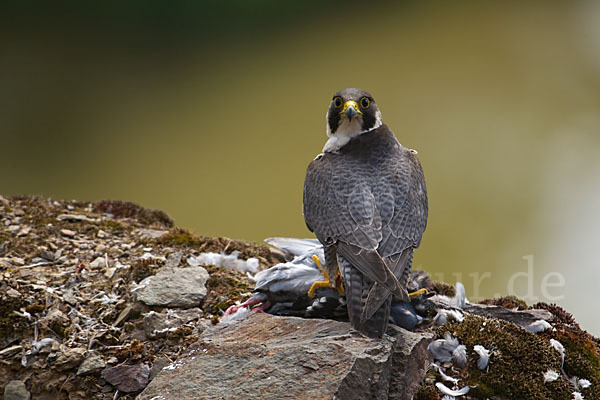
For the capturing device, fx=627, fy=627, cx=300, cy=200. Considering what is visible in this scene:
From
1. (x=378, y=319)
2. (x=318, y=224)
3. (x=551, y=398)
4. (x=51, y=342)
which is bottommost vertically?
(x=51, y=342)

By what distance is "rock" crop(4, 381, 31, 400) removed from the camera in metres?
2.88

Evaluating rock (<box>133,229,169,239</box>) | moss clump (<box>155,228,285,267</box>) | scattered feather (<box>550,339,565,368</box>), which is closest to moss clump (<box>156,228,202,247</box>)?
moss clump (<box>155,228,285,267</box>)

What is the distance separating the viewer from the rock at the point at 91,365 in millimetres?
2867

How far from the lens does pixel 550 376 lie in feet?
9.05

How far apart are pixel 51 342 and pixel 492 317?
7.17 ft

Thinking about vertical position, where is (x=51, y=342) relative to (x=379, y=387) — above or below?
below

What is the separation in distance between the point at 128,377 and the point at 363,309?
3.73 feet

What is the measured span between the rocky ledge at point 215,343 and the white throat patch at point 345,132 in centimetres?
87

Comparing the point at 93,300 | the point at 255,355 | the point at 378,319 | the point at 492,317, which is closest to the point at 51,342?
the point at 93,300

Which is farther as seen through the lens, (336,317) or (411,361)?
(336,317)

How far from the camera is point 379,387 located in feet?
7.76

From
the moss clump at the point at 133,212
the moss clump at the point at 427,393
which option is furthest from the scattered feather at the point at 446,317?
the moss clump at the point at 133,212

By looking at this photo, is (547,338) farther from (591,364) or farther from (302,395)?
(302,395)

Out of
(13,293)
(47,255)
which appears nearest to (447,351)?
(13,293)
